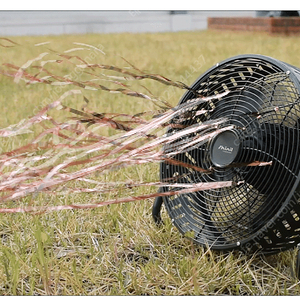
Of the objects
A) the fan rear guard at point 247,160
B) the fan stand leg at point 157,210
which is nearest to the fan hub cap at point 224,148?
the fan rear guard at point 247,160

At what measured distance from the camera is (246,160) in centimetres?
148

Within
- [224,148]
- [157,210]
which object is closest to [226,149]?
[224,148]

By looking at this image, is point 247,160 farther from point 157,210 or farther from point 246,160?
point 157,210

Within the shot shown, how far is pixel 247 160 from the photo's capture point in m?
1.48

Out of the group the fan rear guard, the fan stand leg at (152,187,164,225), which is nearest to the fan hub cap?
the fan rear guard

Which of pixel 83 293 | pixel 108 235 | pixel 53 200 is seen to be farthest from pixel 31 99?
pixel 83 293

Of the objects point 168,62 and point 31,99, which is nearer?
point 31,99

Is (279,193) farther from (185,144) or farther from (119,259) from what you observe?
(119,259)

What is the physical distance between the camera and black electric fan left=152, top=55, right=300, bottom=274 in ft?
4.57

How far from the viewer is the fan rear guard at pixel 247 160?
1.39 metres

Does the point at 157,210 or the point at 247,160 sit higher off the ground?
the point at 247,160

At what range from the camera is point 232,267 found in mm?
1506

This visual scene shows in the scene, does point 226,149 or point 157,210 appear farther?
point 157,210

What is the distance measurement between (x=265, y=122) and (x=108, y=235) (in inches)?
28.8
